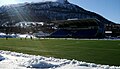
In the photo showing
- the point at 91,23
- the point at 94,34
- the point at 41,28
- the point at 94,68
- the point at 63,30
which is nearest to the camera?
the point at 94,68

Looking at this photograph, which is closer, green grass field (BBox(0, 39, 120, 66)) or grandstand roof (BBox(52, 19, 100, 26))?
green grass field (BBox(0, 39, 120, 66))

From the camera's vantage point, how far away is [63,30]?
86.3 metres

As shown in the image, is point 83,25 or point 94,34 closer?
point 94,34

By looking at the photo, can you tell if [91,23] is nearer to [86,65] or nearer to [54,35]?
[54,35]

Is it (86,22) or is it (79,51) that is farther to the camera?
(86,22)

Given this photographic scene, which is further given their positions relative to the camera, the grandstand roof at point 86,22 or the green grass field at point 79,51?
the grandstand roof at point 86,22

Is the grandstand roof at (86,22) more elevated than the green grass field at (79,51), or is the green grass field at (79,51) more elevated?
the grandstand roof at (86,22)

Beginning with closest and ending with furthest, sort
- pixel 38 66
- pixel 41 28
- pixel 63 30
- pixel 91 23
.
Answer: pixel 38 66 < pixel 91 23 < pixel 63 30 < pixel 41 28

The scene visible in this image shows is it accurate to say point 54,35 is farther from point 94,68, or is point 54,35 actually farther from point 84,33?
point 94,68

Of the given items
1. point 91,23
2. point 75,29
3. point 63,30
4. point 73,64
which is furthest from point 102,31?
point 73,64

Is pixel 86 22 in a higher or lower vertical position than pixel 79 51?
higher

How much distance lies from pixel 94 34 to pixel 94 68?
199ft

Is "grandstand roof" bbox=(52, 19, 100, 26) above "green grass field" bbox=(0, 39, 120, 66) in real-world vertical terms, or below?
above

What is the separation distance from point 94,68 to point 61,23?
250ft
